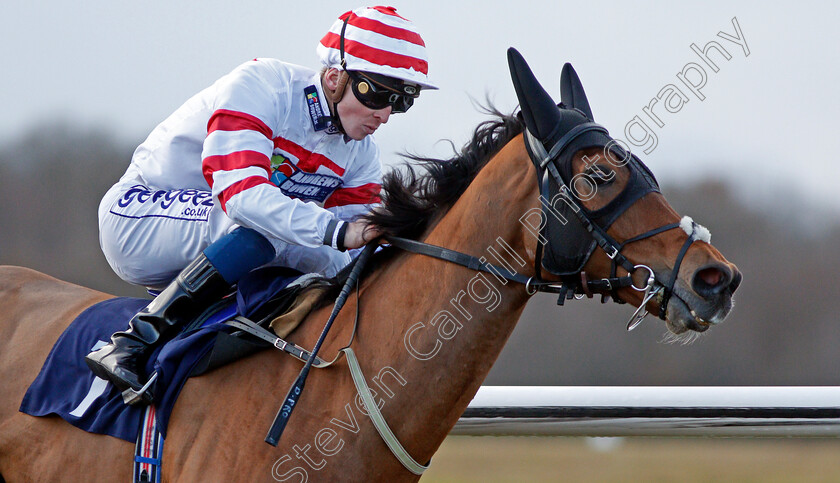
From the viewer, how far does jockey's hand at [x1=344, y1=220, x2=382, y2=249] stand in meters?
2.36

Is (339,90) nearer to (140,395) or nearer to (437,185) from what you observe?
(437,185)

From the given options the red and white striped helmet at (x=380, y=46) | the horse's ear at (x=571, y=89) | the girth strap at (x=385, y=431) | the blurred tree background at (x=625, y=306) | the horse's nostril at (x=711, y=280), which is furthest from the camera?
the blurred tree background at (x=625, y=306)

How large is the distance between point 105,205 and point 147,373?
0.77m

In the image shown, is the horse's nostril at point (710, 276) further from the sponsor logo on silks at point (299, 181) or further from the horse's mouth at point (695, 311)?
the sponsor logo on silks at point (299, 181)

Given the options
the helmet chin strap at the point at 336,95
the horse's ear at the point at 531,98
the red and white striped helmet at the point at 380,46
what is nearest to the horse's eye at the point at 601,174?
the horse's ear at the point at 531,98

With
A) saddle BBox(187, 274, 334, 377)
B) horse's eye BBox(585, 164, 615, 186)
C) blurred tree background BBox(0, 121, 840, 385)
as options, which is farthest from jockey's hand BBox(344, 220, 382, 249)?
blurred tree background BBox(0, 121, 840, 385)

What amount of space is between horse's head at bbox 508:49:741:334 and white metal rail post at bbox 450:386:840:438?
5.16 feet

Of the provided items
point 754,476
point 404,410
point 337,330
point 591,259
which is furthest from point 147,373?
point 754,476

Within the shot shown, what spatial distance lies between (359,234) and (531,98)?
637 mm

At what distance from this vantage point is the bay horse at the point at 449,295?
205 centimetres

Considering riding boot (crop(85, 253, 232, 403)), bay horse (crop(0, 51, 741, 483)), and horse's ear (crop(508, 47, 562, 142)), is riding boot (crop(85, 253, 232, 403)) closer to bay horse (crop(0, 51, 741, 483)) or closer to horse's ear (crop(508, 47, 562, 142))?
bay horse (crop(0, 51, 741, 483))

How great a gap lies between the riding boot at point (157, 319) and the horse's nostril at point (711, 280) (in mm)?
1392

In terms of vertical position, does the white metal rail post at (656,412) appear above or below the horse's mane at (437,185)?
below

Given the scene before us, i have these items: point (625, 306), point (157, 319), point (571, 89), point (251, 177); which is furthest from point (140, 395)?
point (625, 306)
